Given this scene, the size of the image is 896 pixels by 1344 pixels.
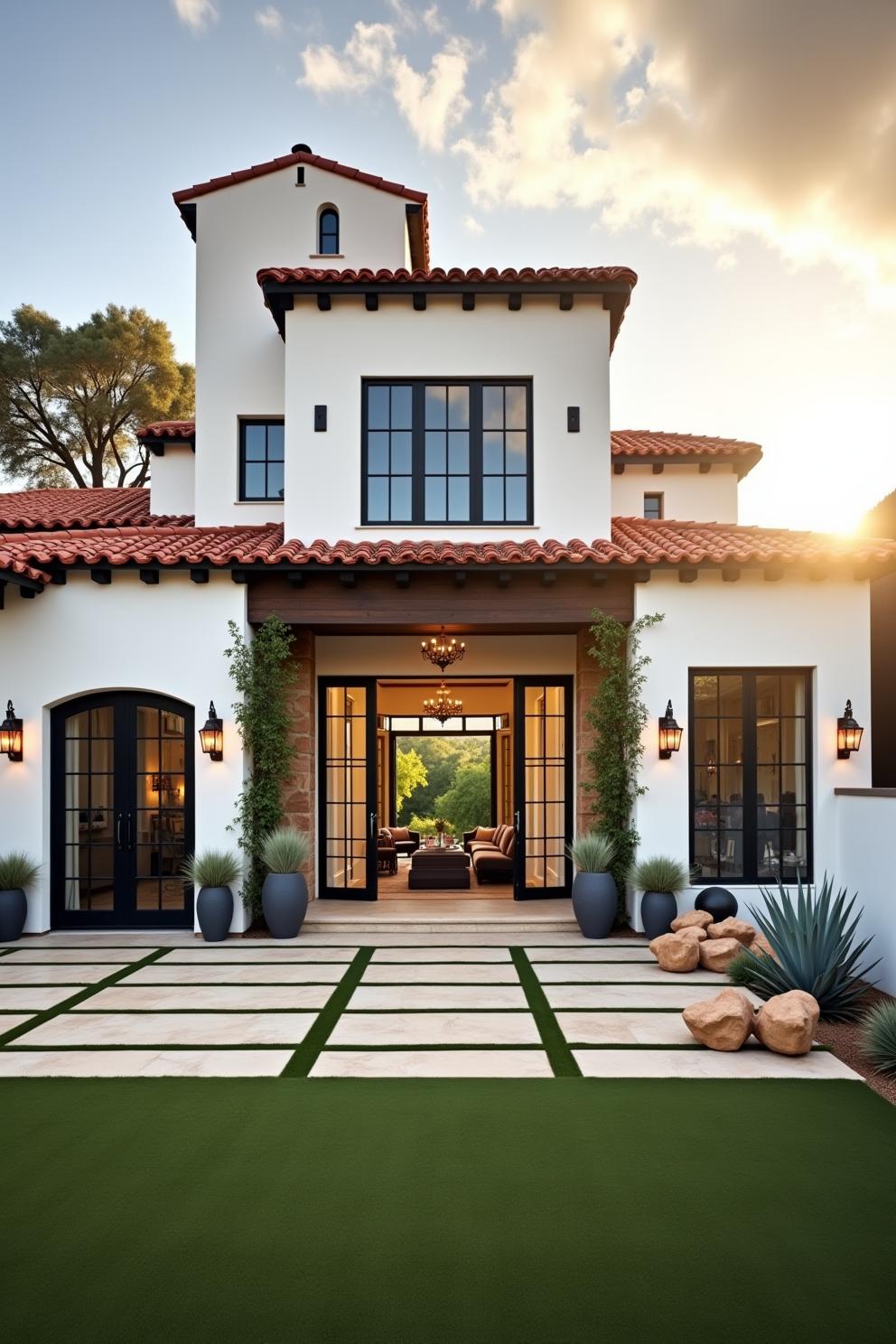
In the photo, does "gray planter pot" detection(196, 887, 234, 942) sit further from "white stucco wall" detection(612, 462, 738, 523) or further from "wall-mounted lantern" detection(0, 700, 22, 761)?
"white stucco wall" detection(612, 462, 738, 523)

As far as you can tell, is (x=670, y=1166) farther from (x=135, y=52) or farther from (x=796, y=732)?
(x=135, y=52)

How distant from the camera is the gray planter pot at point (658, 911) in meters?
10.3

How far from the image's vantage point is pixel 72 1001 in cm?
789

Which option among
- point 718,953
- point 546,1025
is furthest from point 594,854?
point 546,1025

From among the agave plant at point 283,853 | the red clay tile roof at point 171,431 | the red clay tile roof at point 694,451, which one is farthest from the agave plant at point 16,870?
the red clay tile roof at point 694,451

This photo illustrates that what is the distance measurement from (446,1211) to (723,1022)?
3138 mm

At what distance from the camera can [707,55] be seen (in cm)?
1118

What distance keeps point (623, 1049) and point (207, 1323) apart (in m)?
3.95

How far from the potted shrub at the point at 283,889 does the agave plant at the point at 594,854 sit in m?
3.52

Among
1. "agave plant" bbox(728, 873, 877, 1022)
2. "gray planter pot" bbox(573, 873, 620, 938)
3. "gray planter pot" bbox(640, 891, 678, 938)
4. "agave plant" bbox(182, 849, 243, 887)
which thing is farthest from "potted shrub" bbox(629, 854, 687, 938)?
"agave plant" bbox(182, 849, 243, 887)

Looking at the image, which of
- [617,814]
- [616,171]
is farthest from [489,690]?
[616,171]

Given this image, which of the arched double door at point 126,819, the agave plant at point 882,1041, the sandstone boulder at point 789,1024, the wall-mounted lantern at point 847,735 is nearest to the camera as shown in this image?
the agave plant at point 882,1041

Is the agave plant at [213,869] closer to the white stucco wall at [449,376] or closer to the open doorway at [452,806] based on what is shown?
the open doorway at [452,806]

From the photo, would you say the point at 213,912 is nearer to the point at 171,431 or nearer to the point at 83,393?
the point at 171,431
